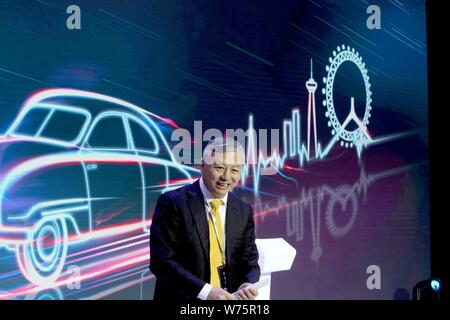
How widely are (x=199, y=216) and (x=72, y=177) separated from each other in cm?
109

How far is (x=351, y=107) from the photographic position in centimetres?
441

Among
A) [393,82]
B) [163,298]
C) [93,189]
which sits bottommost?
[163,298]

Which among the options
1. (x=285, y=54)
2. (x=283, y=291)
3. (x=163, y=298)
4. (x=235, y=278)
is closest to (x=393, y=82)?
(x=285, y=54)

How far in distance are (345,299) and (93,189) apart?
1.92 m

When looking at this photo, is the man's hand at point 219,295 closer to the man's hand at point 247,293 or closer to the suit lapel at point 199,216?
the man's hand at point 247,293

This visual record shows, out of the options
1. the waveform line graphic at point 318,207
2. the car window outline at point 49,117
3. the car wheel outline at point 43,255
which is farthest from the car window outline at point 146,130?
the waveform line graphic at point 318,207

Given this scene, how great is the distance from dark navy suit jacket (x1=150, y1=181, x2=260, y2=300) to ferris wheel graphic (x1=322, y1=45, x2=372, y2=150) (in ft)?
4.63

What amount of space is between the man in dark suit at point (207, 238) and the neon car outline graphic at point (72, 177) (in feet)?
2.68

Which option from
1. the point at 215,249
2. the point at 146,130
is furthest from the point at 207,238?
the point at 146,130

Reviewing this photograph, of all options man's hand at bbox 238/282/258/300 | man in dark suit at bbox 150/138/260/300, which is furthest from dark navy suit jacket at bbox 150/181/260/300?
man's hand at bbox 238/282/258/300

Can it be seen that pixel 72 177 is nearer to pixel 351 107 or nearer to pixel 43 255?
pixel 43 255

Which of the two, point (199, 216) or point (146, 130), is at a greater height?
point (146, 130)

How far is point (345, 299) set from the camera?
14.2ft

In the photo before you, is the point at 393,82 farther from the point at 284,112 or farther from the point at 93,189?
the point at 93,189
